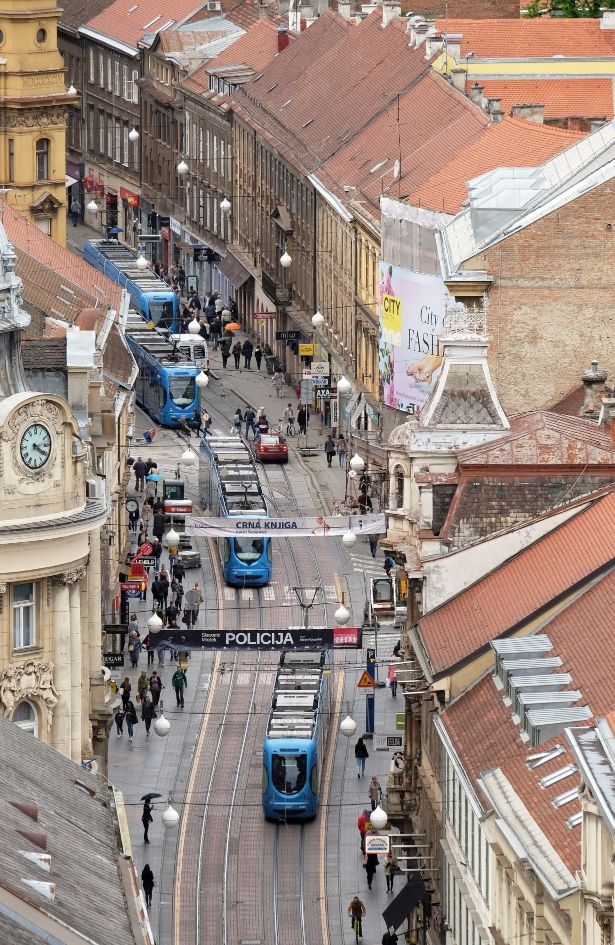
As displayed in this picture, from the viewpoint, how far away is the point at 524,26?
180 metres

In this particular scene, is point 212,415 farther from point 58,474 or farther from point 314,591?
point 58,474

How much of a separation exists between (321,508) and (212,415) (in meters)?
21.8

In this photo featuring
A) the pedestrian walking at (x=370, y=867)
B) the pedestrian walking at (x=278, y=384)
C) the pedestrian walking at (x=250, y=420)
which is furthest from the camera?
the pedestrian walking at (x=278, y=384)

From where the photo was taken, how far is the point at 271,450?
150m

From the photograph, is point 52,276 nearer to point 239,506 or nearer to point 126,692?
point 239,506

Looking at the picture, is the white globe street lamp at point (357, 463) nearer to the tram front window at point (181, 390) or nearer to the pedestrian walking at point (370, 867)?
the tram front window at point (181, 390)

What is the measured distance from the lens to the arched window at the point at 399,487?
310 ft

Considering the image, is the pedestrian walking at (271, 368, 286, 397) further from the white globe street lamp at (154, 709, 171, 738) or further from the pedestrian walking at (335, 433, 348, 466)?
the white globe street lamp at (154, 709, 171, 738)

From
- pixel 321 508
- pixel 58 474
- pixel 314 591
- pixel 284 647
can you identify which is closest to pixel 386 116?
pixel 321 508

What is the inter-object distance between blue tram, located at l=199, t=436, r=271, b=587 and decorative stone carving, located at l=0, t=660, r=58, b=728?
3678 centimetres

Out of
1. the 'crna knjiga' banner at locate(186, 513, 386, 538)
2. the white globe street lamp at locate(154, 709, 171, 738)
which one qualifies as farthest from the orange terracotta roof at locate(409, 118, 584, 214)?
the white globe street lamp at locate(154, 709, 171, 738)

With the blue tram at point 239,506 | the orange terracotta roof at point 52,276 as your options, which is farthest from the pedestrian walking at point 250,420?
the blue tram at point 239,506

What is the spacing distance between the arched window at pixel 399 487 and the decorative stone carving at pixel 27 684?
40.6ft

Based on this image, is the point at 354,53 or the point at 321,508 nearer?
the point at 321,508
